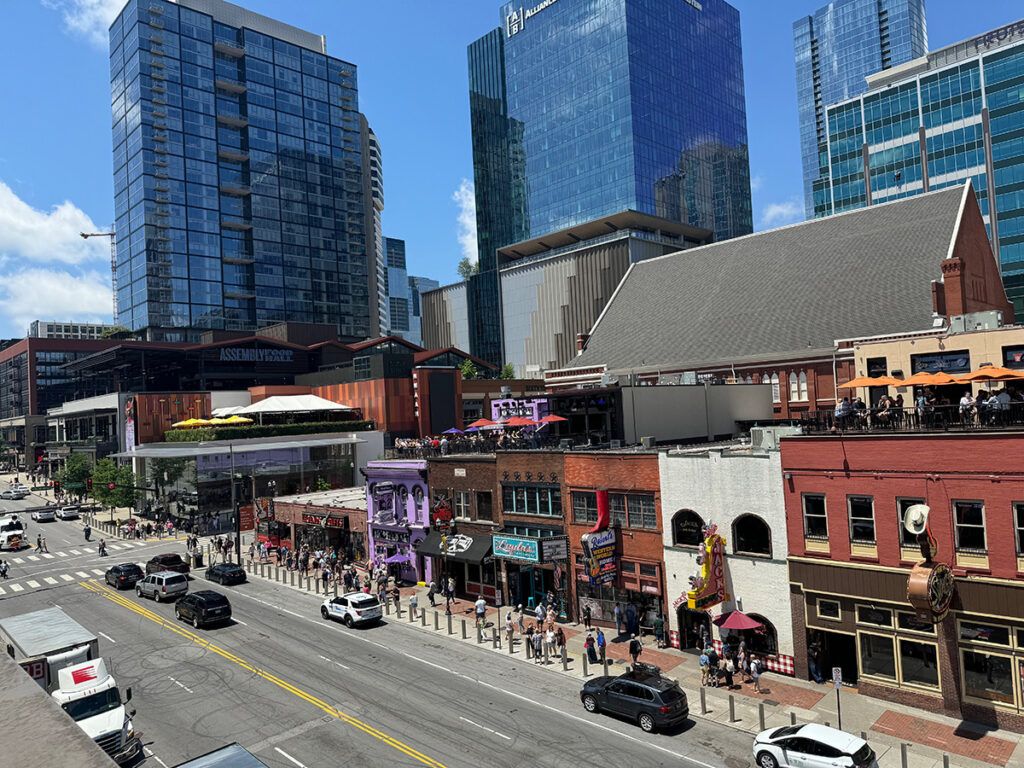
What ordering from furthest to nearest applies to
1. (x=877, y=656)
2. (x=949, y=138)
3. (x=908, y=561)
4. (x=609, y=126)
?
(x=609, y=126)
(x=949, y=138)
(x=877, y=656)
(x=908, y=561)

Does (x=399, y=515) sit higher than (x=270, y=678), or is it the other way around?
(x=399, y=515)

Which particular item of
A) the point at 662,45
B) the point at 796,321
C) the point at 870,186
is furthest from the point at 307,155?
the point at 796,321

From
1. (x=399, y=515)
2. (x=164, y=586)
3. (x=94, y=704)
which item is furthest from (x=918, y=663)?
(x=164, y=586)

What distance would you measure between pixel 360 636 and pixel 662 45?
126 m

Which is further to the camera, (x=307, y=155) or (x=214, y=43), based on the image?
(x=307, y=155)

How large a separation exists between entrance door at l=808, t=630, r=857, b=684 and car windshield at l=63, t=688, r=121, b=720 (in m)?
23.2

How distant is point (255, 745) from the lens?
70.3ft

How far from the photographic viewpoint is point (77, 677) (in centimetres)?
2198

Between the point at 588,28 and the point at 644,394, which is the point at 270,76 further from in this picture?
the point at 644,394

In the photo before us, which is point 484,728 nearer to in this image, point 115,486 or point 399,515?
point 399,515

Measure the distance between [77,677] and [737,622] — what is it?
22.1 m

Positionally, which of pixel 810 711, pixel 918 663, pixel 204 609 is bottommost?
pixel 810 711

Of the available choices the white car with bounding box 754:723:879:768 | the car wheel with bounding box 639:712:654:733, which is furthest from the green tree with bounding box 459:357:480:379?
the white car with bounding box 754:723:879:768

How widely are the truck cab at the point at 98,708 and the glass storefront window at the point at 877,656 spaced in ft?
76.1
